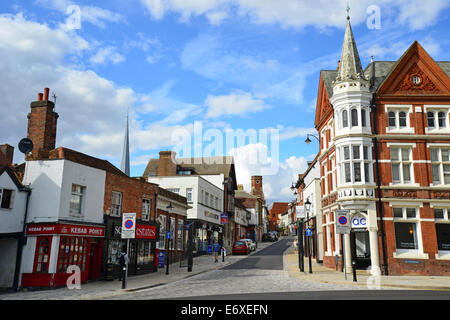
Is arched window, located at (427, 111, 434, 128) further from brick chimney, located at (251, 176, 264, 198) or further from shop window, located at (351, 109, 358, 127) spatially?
brick chimney, located at (251, 176, 264, 198)

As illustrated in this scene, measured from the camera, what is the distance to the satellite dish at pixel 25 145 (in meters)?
19.7

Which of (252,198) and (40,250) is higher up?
(252,198)

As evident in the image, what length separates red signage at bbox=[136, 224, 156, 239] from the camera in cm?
2345

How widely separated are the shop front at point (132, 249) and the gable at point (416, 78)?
17783 millimetres

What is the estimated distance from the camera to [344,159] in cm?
2428

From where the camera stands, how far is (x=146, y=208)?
26344mm

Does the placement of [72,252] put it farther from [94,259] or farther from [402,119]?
[402,119]

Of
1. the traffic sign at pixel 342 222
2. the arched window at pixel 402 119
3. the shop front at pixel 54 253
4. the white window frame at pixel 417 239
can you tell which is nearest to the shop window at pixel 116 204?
the shop front at pixel 54 253

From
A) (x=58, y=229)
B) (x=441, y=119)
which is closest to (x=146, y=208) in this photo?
(x=58, y=229)

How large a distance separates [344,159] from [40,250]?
18.2 metres

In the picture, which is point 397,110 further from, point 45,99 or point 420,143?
point 45,99

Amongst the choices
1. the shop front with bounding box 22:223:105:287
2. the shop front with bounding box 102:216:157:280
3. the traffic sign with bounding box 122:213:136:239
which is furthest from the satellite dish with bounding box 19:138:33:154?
the traffic sign with bounding box 122:213:136:239
